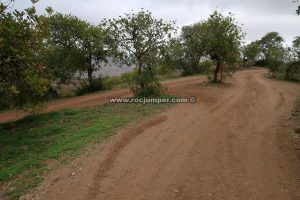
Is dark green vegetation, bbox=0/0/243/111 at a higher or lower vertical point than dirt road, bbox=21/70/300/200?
higher

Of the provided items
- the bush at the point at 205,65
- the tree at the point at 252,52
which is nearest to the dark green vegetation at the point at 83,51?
the bush at the point at 205,65

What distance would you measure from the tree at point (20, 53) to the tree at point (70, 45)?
452 inches

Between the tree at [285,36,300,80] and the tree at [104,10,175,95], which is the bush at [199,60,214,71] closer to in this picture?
the tree at [285,36,300,80]

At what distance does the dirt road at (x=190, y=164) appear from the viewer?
6715 millimetres

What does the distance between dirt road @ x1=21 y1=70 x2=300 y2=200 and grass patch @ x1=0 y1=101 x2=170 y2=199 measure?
65cm

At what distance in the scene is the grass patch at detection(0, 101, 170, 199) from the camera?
844 centimetres

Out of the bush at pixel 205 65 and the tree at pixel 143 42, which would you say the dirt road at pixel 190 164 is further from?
the bush at pixel 205 65

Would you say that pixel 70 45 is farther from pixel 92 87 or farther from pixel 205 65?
pixel 205 65

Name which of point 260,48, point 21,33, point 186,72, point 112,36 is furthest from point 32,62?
point 260,48

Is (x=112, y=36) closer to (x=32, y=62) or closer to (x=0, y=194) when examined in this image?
(x=32, y=62)

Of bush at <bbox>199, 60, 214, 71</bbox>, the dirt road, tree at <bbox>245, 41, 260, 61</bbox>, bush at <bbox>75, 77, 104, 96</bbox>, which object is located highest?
tree at <bbox>245, 41, 260, 61</bbox>

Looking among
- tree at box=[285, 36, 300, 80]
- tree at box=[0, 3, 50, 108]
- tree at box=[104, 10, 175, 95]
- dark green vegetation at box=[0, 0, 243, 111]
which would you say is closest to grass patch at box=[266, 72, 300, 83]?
tree at box=[285, 36, 300, 80]

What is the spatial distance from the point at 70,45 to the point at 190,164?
57.9 feet

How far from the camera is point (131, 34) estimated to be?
18.0 metres
